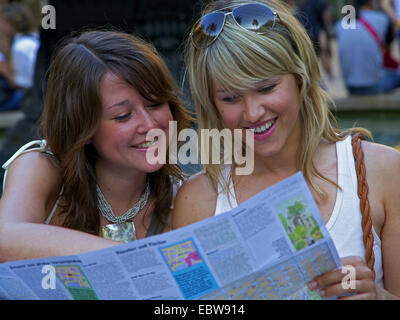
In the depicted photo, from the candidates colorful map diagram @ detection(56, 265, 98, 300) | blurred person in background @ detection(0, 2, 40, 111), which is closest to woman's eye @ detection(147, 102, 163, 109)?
colorful map diagram @ detection(56, 265, 98, 300)

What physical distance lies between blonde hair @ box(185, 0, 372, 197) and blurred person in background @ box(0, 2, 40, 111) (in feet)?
18.7

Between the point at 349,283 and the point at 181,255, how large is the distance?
1.59 ft

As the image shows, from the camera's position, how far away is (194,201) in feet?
7.23

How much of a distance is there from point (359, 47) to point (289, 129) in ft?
16.7

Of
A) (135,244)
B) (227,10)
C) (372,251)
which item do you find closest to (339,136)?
(372,251)

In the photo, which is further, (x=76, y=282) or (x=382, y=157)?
(x=382, y=157)

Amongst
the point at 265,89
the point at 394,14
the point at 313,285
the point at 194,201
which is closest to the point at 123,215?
the point at 194,201

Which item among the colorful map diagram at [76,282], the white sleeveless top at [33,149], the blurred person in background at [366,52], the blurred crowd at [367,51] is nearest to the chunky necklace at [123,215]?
the white sleeveless top at [33,149]

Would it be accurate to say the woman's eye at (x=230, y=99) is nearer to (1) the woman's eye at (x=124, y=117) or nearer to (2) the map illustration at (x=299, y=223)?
(1) the woman's eye at (x=124, y=117)

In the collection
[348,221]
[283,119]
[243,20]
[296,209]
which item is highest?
[243,20]

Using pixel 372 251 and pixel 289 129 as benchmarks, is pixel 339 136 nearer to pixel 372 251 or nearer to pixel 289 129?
pixel 289 129

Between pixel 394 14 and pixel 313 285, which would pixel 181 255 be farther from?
pixel 394 14

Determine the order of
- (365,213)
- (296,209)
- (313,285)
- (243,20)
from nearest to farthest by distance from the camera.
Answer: (296,209) < (313,285) < (365,213) < (243,20)

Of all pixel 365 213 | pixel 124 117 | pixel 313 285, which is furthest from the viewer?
pixel 124 117
